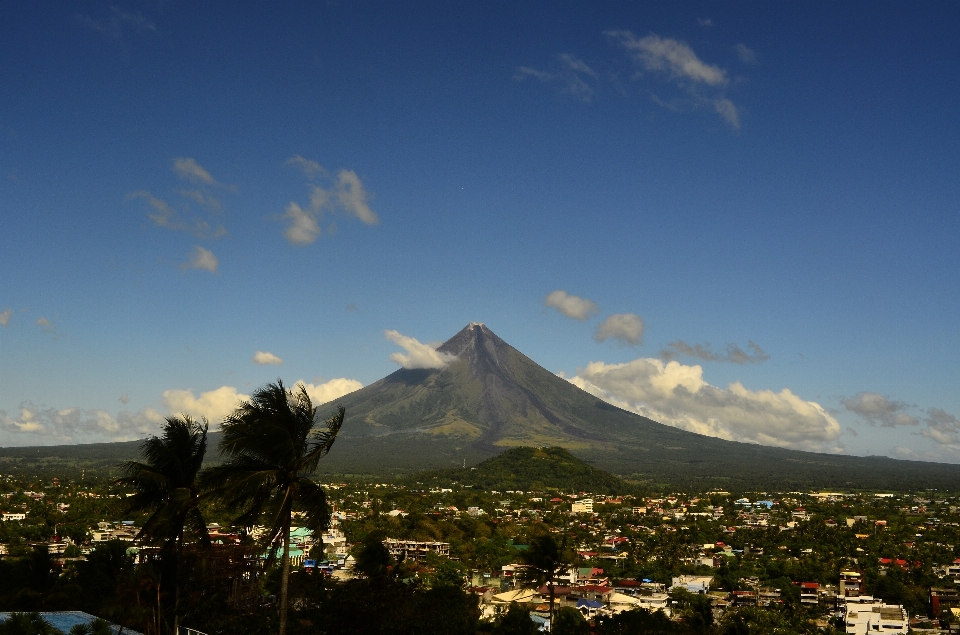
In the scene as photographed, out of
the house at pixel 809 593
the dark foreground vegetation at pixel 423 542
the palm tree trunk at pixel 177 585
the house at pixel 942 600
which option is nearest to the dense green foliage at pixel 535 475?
the dark foreground vegetation at pixel 423 542

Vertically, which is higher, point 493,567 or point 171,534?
point 171,534

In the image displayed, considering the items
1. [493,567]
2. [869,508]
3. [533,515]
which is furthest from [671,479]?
[493,567]

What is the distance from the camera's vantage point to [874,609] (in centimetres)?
3506

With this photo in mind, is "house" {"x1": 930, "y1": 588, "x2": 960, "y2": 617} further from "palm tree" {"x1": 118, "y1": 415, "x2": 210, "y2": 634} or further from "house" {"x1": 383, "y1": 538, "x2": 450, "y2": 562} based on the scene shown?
"palm tree" {"x1": 118, "y1": 415, "x2": 210, "y2": 634}

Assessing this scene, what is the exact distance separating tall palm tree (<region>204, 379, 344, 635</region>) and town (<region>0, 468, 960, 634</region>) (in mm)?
718

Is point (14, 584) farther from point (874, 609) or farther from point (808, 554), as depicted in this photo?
point (808, 554)

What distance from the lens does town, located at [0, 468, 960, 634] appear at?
52.7ft

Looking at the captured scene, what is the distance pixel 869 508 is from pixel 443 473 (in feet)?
185

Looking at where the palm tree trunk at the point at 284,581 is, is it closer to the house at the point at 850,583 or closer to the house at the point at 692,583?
the house at the point at 692,583

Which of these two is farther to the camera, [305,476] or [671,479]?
[671,479]

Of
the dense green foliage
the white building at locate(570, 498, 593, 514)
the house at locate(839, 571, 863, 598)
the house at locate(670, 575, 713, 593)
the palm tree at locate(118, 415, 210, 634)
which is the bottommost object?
the house at locate(670, 575, 713, 593)

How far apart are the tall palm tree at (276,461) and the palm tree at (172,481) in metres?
2.45

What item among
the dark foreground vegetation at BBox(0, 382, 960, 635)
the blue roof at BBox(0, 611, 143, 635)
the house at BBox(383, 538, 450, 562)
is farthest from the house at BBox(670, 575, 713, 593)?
the blue roof at BBox(0, 611, 143, 635)

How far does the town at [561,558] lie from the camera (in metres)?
16.1
